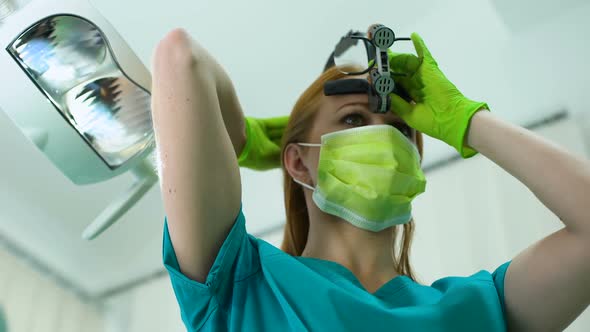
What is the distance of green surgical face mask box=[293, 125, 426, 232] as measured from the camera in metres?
1.29

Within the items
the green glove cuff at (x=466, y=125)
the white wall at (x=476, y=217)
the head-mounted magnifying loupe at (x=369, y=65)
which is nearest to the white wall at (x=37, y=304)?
the white wall at (x=476, y=217)

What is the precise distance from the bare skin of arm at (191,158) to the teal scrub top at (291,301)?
0.02m

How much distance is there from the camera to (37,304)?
216cm

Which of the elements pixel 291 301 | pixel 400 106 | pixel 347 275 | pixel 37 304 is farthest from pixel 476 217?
pixel 37 304

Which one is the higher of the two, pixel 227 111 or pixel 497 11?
pixel 227 111

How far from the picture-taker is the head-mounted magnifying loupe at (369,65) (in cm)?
131

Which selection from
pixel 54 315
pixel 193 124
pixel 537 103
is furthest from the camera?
pixel 54 315

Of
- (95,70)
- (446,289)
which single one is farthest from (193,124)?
(446,289)

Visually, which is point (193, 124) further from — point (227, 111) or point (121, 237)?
point (121, 237)

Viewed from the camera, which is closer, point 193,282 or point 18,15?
point 193,282

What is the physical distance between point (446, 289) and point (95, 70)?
0.78 metres

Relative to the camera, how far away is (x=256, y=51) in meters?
2.01

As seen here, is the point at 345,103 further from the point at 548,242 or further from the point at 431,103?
the point at 548,242

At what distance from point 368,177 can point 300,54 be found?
85cm
